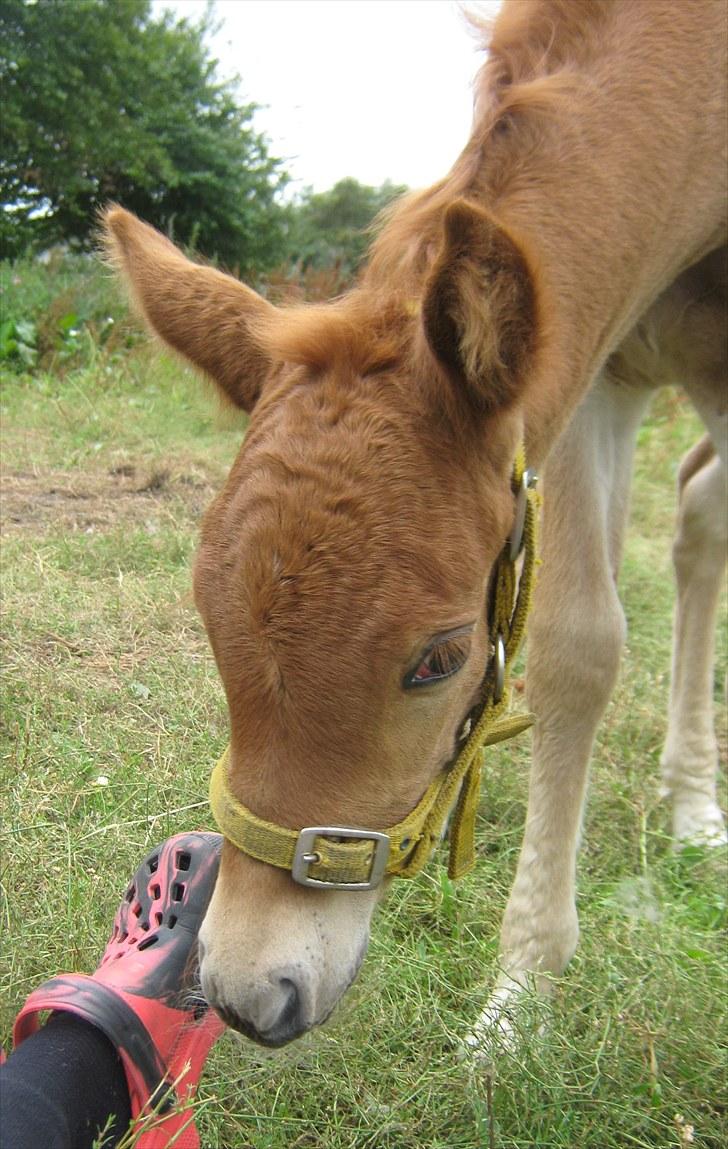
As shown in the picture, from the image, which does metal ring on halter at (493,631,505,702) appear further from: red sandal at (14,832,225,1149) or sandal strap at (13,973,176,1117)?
sandal strap at (13,973,176,1117)

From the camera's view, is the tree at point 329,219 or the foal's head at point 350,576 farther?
the tree at point 329,219

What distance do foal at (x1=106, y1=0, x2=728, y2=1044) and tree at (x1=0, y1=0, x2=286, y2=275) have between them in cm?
1102

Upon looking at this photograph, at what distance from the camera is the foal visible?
1.27 meters

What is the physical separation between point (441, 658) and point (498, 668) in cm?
24

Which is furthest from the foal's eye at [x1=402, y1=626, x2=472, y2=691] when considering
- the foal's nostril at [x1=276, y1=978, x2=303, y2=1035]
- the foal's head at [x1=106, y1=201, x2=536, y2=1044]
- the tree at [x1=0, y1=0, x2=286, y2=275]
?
the tree at [x1=0, y1=0, x2=286, y2=275]

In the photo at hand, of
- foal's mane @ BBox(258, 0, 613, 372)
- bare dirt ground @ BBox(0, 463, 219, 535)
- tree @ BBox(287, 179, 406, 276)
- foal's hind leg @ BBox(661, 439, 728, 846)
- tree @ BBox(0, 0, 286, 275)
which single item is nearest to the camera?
foal's mane @ BBox(258, 0, 613, 372)

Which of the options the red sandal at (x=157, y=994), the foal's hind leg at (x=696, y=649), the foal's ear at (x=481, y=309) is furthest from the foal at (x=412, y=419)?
the foal's hind leg at (x=696, y=649)

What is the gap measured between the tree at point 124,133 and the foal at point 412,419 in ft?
36.1

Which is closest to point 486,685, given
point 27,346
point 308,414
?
point 308,414

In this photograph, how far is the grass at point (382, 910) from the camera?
161cm

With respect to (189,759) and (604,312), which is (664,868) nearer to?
(189,759)

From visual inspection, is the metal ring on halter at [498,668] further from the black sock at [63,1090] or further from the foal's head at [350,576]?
the black sock at [63,1090]

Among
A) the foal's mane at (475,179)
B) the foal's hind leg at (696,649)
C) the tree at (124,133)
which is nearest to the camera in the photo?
the foal's mane at (475,179)

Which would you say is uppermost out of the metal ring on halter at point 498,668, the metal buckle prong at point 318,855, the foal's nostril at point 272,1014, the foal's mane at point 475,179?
the foal's mane at point 475,179
